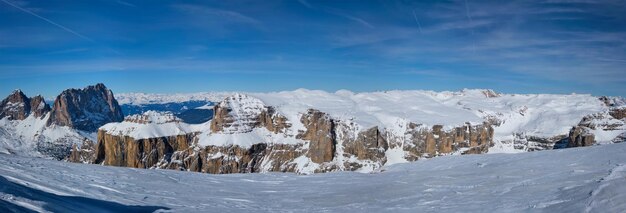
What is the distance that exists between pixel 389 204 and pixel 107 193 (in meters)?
11.3

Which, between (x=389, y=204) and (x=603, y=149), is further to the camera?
(x=603, y=149)

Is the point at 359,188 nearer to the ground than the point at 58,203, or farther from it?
nearer to the ground

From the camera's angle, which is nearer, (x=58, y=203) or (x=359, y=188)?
(x=58, y=203)

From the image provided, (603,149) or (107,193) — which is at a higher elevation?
(603,149)

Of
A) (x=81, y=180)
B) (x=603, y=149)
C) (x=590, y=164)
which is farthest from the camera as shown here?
(x=603, y=149)

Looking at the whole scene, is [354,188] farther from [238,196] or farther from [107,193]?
[107,193]

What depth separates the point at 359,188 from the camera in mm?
22906

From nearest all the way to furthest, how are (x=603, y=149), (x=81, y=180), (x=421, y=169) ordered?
(x=81, y=180) → (x=603, y=149) → (x=421, y=169)

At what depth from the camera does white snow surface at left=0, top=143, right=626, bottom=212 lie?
48.0ft

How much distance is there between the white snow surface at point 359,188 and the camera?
14625 millimetres

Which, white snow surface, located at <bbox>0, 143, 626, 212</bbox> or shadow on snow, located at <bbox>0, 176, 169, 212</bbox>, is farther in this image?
white snow surface, located at <bbox>0, 143, 626, 212</bbox>

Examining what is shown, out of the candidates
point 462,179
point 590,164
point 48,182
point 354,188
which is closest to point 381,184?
point 354,188

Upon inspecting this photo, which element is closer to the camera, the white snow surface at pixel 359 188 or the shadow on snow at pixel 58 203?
the shadow on snow at pixel 58 203

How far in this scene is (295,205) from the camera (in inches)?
755
